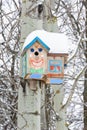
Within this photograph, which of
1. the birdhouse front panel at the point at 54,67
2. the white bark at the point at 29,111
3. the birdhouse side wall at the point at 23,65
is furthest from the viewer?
the birdhouse front panel at the point at 54,67

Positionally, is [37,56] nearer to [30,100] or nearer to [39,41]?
[39,41]

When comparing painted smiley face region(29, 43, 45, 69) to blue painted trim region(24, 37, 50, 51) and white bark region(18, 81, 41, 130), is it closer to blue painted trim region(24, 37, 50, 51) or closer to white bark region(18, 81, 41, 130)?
blue painted trim region(24, 37, 50, 51)

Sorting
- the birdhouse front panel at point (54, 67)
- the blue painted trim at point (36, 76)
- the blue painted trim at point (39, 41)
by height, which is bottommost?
the blue painted trim at point (36, 76)

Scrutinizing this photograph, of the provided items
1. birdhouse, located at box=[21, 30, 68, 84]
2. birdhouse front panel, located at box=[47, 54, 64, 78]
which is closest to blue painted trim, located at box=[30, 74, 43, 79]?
birdhouse, located at box=[21, 30, 68, 84]

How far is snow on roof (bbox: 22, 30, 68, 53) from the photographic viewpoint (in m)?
2.13

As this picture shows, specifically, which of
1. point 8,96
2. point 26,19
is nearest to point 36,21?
point 26,19

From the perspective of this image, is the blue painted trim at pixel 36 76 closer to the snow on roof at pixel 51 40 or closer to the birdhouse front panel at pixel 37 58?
the birdhouse front panel at pixel 37 58

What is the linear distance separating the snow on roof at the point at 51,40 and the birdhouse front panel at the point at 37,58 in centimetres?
5

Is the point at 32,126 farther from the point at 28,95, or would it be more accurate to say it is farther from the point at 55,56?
the point at 55,56

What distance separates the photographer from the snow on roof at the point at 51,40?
2.13 metres

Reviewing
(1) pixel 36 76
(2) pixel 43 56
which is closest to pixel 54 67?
(2) pixel 43 56

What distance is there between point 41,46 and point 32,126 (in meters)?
0.53

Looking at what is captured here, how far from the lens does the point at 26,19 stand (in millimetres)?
2146

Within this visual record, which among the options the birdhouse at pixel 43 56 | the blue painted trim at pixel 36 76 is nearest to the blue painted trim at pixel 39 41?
the birdhouse at pixel 43 56
